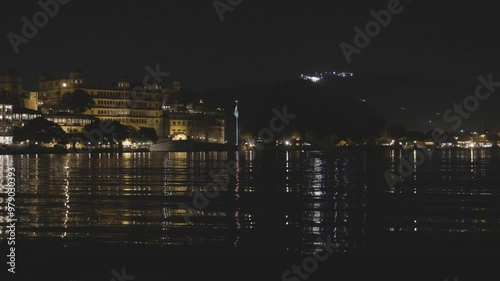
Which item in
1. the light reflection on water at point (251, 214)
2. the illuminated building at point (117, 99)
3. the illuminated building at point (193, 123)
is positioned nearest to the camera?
the light reflection on water at point (251, 214)

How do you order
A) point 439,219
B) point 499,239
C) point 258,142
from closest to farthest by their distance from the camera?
1. point 499,239
2. point 439,219
3. point 258,142

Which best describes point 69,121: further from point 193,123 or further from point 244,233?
point 244,233

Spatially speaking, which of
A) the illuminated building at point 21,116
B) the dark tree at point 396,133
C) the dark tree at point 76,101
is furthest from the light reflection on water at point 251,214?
the dark tree at point 396,133

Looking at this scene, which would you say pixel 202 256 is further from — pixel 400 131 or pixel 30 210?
pixel 400 131

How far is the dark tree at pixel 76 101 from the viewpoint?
132625 mm

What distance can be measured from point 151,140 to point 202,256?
118275mm

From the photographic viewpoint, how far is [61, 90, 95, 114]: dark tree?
133 meters

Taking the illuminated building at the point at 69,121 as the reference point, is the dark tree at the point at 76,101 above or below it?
above

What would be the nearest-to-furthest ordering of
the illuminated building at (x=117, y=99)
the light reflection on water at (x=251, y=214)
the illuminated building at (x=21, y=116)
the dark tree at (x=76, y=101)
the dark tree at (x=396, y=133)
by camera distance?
the light reflection on water at (x=251, y=214) < the illuminated building at (x=21, y=116) < the dark tree at (x=76, y=101) < the illuminated building at (x=117, y=99) < the dark tree at (x=396, y=133)

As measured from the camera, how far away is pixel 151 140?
12850 cm

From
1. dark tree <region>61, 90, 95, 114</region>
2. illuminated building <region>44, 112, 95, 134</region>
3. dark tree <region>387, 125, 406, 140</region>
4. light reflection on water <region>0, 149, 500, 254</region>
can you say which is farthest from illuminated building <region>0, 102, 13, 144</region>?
dark tree <region>387, 125, 406, 140</region>

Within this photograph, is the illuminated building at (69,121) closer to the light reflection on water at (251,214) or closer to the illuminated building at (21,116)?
the illuminated building at (21,116)

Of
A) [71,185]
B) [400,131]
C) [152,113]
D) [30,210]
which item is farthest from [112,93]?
[30,210]

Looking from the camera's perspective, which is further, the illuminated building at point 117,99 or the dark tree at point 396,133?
the dark tree at point 396,133
